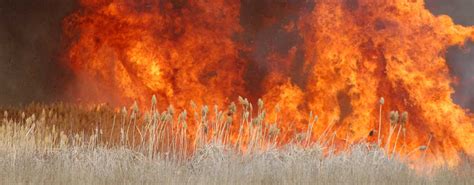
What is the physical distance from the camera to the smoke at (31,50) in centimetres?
1977

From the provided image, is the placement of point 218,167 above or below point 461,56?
below

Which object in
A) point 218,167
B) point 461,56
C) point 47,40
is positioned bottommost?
point 218,167

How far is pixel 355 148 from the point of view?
41.0 ft

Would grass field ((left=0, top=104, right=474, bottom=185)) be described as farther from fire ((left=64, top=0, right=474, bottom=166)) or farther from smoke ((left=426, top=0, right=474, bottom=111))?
smoke ((left=426, top=0, right=474, bottom=111))

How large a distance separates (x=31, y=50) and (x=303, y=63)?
7.11 m

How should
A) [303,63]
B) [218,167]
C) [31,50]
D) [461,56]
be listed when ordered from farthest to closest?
[31,50]
[303,63]
[461,56]
[218,167]

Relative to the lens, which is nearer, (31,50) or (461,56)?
(461,56)

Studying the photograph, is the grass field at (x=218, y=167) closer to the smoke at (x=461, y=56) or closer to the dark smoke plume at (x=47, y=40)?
the smoke at (x=461, y=56)

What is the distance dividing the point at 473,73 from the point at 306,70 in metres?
3.97

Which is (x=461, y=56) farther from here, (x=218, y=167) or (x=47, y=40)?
(x=47, y=40)

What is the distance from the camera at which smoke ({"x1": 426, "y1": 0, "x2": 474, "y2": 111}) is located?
17656mm

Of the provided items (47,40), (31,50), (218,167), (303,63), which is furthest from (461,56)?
(31,50)

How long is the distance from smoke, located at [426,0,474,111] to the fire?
37cm

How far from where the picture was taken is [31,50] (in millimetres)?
20016
